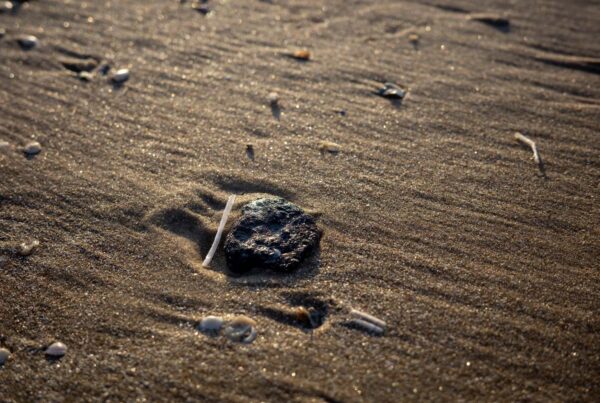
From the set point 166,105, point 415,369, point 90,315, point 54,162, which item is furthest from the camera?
point 166,105

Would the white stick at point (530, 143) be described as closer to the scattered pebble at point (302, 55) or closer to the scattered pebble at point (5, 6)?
the scattered pebble at point (302, 55)

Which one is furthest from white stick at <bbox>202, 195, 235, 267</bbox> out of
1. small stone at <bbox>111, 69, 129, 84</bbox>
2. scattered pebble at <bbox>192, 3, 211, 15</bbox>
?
scattered pebble at <bbox>192, 3, 211, 15</bbox>

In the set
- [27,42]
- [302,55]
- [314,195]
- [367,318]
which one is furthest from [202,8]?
[367,318]

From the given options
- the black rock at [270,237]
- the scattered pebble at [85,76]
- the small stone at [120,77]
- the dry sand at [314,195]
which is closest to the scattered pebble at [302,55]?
the dry sand at [314,195]

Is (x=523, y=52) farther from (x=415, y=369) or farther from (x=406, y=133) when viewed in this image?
(x=415, y=369)

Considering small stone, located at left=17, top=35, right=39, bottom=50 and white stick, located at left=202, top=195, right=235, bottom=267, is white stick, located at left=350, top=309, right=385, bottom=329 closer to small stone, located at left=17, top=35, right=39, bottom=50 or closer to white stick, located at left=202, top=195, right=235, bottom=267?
white stick, located at left=202, top=195, right=235, bottom=267

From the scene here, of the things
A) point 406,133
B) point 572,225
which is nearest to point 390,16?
point 406,133
